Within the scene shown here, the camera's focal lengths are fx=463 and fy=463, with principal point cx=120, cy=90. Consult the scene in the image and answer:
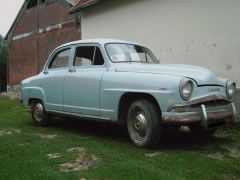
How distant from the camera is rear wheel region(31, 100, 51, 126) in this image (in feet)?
31.3

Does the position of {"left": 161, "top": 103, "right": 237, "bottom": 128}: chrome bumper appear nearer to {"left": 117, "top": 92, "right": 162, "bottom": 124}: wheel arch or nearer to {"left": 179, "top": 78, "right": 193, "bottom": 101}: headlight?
{"left": 179, "top": 78, "right": 193, "bottom": 101}: headlight

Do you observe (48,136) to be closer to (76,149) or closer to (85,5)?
(76,149)

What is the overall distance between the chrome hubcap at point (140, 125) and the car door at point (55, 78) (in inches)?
89.4

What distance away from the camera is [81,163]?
235 inches

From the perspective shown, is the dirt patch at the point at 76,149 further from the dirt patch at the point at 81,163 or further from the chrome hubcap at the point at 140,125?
the chrome hubcap at the point at 140,125

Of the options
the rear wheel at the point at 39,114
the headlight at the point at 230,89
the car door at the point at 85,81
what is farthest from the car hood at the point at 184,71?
the rear wheel at the point at 39,114

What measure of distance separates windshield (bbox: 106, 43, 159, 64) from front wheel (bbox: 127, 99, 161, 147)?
1.16 m

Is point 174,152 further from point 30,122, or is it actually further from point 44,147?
point 30,122

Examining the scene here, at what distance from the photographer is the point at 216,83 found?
6.92 m

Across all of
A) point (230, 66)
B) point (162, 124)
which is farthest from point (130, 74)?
point (230, 66)

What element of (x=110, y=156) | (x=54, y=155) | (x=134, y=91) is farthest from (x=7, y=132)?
(x=110, y=156)

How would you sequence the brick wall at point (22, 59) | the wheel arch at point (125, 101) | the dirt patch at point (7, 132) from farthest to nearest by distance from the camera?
the brick wall at point (22, 59) < the dirt patch at point (7, 132) < the wheel arch at point (125, 101)

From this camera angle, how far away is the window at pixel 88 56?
8102 mm

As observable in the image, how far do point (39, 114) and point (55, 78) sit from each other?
3.47ft
